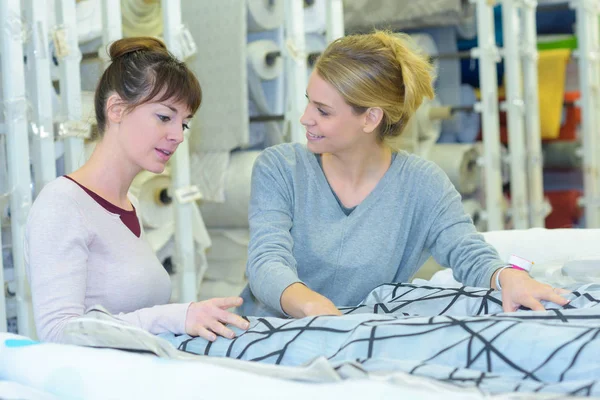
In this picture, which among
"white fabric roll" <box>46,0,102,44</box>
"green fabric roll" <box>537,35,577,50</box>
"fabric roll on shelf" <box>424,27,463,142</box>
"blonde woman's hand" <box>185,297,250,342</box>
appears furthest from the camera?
"green fabric roll" <box>537,35,577,50</box>

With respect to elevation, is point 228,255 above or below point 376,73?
below

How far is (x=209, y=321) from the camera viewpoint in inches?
36.4

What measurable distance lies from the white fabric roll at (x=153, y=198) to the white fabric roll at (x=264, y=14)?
51 centimetres

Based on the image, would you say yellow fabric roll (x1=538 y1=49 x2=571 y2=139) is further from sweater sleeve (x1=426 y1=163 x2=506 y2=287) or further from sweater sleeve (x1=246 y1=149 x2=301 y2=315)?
sweater sleeve (x1=246 y1=149 x2=301 y2=315)

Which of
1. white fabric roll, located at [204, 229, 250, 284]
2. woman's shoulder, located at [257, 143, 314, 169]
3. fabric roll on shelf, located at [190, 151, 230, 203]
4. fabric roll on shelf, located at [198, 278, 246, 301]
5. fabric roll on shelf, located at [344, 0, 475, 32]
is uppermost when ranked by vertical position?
fabric roll on shelf, located at [344, 0, 475, 32]

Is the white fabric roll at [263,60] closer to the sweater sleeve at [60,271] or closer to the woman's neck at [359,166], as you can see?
the woman's neck at [359,166]

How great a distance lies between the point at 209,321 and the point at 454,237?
563 millimetres

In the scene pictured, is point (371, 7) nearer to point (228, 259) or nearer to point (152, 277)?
point (228, 259)

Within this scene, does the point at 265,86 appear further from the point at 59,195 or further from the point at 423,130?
the point at 59,195


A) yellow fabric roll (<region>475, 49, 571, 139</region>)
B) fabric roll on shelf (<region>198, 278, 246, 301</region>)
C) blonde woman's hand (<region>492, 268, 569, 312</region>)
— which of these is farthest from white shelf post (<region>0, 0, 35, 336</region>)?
yellow fabric roll (<region>475, 49, 571, 139</region>)

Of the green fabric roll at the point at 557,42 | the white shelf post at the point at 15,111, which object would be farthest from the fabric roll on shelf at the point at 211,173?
the green fabric roll at the point at 557,42

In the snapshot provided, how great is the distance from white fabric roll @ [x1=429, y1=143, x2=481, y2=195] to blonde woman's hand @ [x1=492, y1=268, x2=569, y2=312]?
1.56 m

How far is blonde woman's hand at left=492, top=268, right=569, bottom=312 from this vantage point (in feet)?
3.38

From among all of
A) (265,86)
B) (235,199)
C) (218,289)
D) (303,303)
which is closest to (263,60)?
(265,86)
